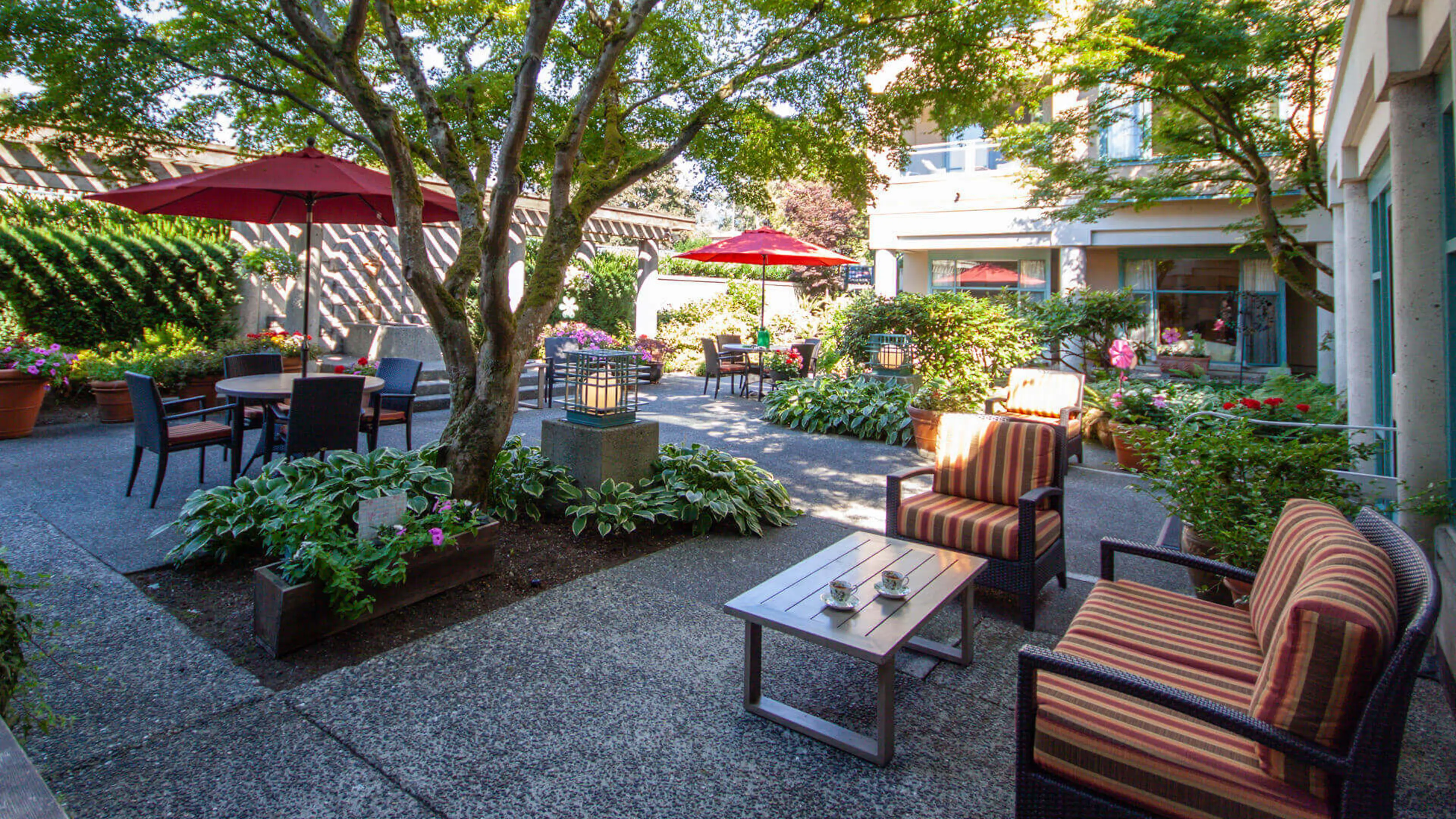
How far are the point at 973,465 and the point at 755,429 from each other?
17.1ft

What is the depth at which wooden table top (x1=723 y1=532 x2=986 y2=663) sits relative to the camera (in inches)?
105

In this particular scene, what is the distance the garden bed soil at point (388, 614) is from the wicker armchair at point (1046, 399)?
436cm

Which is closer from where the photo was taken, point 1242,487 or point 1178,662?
point 1178,662

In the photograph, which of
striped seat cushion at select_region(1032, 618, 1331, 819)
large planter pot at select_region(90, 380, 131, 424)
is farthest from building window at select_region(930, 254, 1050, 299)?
striped seat cushion at select_region(1032, 618, 1331, 819)

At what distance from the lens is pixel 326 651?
10.9 ft

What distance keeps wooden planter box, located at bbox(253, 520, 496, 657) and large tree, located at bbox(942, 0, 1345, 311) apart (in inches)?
201

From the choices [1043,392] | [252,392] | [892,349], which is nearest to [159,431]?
[252,392]

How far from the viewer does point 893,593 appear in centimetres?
301

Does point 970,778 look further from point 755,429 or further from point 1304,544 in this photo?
point 755,429

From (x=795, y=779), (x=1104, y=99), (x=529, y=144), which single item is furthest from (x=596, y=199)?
(x=1104, y=99)

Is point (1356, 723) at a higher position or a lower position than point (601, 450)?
lower

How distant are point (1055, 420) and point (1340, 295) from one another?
307 cm

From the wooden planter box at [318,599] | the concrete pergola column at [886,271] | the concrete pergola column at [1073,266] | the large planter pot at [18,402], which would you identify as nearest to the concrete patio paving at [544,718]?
the wooden planter box at [318,599]

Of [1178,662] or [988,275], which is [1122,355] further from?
[988,275]
